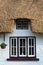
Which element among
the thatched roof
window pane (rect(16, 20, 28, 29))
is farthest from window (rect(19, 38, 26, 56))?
the thatched roof

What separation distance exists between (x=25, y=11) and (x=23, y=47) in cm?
155

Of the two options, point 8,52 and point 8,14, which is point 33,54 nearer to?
point 8,52

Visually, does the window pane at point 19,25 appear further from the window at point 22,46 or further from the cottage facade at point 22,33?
the window at point 22,46

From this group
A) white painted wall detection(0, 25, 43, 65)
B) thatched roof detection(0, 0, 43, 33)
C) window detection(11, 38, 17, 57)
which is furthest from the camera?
window detection(11, 38, 17, 57)

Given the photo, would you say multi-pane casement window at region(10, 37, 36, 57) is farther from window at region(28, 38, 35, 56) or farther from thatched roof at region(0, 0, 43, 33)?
thatched roof at region(0, 0, 43, 33)

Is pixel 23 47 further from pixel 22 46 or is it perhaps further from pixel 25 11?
pixel 25 11

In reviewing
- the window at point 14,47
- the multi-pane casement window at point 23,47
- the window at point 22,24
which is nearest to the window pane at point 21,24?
the window at point 22,24

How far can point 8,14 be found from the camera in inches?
480

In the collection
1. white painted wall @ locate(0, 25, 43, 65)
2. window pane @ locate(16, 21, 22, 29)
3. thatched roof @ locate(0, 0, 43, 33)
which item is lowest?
white painted wall @ locate(0, 25, 43, 65)

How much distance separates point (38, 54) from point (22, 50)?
70cm

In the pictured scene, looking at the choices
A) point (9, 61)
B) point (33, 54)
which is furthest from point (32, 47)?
point (9, 61)

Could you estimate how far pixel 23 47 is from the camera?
1265 cm

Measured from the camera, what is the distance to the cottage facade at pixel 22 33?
12188 millimetres

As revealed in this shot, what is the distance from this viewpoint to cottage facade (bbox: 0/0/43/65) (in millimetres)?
12188
